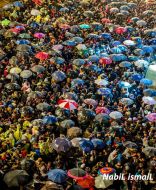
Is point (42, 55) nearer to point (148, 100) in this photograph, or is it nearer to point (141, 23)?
point (148, 100)

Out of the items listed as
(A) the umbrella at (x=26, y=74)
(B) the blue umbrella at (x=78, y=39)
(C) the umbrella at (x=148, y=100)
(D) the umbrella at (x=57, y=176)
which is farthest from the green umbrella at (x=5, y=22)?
(D) the umbrella at (x=57, y=176)

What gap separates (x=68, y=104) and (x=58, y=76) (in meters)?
2.89

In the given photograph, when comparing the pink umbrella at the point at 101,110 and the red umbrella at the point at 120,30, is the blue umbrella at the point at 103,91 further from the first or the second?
the red umbrella at the point at 120,30

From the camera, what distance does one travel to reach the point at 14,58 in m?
22.3

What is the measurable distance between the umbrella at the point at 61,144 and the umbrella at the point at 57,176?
5.49ft

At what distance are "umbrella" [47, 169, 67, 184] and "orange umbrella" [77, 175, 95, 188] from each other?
0.55 meters

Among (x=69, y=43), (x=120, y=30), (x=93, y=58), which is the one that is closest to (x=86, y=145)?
(x=93, y=58)

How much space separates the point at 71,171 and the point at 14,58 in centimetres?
999

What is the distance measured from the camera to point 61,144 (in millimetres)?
15523

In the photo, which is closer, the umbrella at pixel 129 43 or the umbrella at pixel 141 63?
the umbrella at pixel 141 63

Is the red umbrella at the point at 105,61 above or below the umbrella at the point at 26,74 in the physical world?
below

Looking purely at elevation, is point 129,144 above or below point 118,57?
below

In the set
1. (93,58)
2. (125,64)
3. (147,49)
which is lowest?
(125,64)

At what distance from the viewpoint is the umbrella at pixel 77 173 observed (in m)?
13.9
